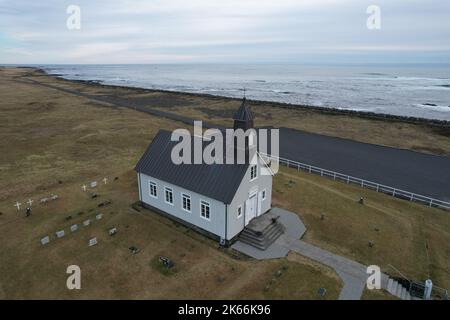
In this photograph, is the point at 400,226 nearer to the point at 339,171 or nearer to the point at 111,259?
the point at 339,171

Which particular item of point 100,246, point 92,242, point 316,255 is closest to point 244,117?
point 316,255

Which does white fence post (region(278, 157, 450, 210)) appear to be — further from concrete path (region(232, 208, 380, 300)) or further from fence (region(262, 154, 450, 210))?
concrete path (region(232, 208, 380, 300))

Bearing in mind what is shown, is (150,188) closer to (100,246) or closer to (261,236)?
(100,246)

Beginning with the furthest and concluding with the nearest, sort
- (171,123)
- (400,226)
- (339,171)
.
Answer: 1. (171,123)
2. (339,171)
3. (400,226)

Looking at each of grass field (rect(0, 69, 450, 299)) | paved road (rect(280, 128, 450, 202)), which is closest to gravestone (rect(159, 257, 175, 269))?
grass field (rect(0, 69, 450, 299))

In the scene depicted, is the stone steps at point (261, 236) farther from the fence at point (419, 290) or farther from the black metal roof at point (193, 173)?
the fence at point (419, 290)
